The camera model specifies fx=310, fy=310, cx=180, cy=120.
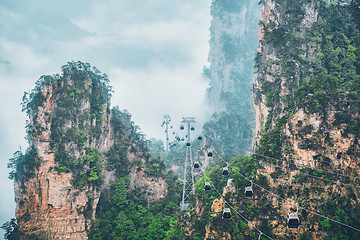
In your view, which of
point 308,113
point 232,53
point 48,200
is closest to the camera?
point 308,113

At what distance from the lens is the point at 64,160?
3544 cm

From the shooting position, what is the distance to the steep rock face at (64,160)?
34.6 m

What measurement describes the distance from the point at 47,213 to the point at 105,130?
1241 centimetres

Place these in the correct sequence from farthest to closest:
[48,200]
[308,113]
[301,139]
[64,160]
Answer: [64,160]
[48,200]
[308,113]
[301,139]

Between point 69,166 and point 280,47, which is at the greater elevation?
point 280,47

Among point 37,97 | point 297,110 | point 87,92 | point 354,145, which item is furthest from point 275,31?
point 37,97

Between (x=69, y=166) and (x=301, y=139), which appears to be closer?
(x=301, y=139)

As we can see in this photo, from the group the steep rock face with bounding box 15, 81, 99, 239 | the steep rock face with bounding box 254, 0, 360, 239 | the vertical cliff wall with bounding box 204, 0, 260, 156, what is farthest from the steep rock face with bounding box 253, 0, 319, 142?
the vertical cliff wall with bounding box 204, 0, 260, 156

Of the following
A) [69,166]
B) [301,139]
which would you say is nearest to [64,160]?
[69,166]

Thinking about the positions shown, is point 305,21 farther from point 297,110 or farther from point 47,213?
point 47,213

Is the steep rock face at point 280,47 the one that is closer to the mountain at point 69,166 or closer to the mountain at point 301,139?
the mountain at point 301,139

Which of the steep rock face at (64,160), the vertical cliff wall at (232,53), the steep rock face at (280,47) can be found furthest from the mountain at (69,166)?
the vertical cliff wall at (232,53)

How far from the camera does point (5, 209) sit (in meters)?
96.1

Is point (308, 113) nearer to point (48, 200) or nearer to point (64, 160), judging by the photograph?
point (64, 160)
